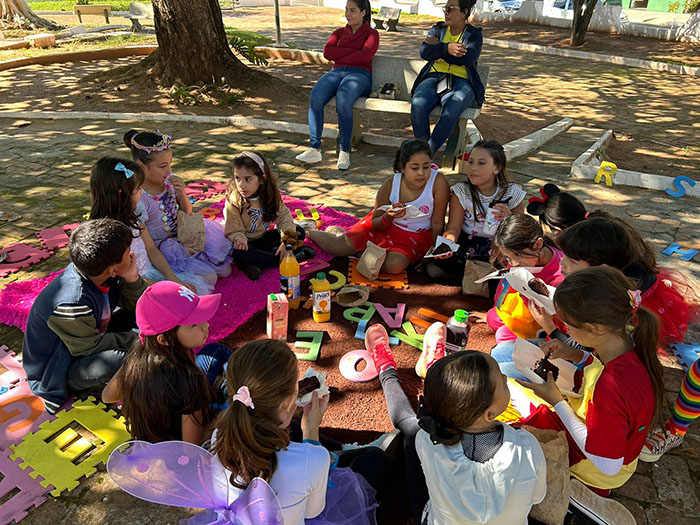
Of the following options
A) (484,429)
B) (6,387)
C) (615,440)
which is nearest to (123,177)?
(6,387)

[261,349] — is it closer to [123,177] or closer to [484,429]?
[484,429]

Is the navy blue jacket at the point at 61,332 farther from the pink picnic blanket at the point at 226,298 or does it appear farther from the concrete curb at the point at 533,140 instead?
the concrete curb at the point at 533,140

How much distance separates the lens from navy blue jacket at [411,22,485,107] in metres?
6.35

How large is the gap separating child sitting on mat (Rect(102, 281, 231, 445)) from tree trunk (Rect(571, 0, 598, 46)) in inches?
722

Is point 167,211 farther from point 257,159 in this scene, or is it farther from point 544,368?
point 544,368

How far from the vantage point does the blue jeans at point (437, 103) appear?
635cm

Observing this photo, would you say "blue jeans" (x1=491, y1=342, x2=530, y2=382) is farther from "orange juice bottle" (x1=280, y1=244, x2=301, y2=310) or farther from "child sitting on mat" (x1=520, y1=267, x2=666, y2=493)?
"orange juice bottle" (x1=280, y1=244, x2=301, y2=310)

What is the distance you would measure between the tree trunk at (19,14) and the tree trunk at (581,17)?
1746 centimetres

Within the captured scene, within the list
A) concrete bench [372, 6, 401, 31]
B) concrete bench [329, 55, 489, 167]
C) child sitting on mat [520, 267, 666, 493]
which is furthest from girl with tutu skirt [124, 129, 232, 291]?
concrete bench [372, 6, 401, 31]

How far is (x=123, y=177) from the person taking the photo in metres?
3.49

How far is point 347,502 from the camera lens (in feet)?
7.48

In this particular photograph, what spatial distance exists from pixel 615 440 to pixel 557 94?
10593mm

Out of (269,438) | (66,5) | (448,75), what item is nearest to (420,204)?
(448,75)

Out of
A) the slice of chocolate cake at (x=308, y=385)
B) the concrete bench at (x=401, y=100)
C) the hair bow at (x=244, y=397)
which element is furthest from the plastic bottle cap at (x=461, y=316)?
the concrete bench at (x=401, y=100)
